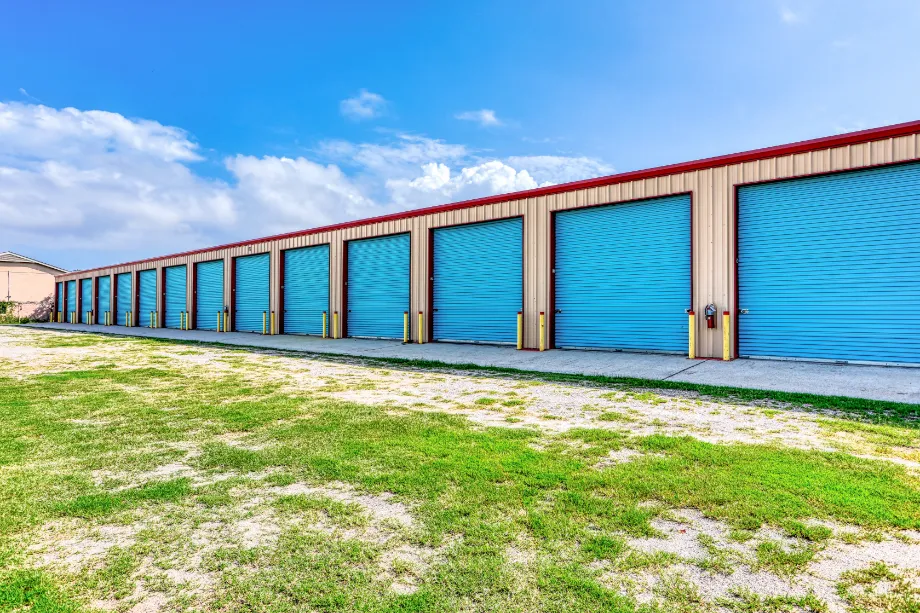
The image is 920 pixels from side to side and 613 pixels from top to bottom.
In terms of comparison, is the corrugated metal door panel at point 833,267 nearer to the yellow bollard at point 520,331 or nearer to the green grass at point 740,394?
the green grass at point 740,394

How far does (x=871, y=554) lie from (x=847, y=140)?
35.1 ft

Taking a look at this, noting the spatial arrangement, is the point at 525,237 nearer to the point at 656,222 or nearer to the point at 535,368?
the point at 656,222

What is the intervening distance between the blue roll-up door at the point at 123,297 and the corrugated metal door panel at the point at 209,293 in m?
8.75

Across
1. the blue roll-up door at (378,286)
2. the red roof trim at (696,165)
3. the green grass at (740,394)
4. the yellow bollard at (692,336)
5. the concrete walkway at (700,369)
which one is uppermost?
the red roof trim at (696,165)

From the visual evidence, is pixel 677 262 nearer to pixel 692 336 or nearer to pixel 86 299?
pixel 692 336

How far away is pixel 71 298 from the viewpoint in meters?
42.1

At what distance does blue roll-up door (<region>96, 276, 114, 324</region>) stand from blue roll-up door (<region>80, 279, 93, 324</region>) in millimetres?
1100

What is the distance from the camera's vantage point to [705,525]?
10.1 feet

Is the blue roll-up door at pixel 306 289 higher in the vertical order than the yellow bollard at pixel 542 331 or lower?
higher

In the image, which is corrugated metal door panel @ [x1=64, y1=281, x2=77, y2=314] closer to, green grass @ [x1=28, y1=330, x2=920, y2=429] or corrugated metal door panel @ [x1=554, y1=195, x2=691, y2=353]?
green grass @ [x1=28, y1=330, x2=920, y2=429]

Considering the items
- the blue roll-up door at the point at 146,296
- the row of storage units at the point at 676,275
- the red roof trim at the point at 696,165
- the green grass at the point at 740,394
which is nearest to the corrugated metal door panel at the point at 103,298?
the blue roll-up door at the point at 146,296

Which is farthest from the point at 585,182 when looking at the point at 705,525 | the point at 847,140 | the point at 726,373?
the point at 705,525

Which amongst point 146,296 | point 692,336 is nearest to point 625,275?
point 692,336

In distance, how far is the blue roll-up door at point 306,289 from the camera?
21625 millimetres
